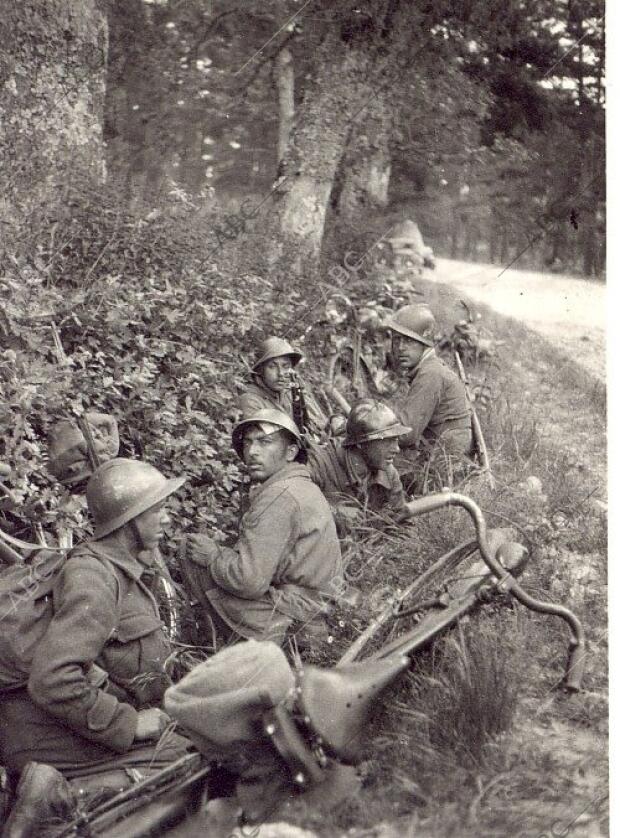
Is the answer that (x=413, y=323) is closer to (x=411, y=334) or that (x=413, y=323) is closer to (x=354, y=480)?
(x=411, y=334)

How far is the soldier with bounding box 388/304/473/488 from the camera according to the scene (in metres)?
7.54

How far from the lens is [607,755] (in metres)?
3.87

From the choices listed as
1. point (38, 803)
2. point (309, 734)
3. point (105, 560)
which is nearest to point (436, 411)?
point (105, 560)

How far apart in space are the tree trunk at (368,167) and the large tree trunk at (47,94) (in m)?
3.57

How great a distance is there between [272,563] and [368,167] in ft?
25.4

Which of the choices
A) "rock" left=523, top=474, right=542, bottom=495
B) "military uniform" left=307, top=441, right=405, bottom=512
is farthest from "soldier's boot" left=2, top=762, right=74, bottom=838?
"rock" left=523, top=474, right=542, bottom=495

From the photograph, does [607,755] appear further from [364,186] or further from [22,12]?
[364,186]

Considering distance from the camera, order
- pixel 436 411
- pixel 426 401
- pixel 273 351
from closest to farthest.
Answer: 1. pixel 273 351
2. pixel 426 401
3. pixel 436 411

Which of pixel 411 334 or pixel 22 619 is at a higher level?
pixel 411 334

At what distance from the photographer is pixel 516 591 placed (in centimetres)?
359

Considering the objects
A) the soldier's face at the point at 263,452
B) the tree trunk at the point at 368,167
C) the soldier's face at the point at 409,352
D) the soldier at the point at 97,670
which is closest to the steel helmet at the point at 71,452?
the soldier's face at the point at 263,452

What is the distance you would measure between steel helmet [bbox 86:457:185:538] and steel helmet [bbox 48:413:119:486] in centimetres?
129

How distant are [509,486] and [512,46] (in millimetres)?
4423

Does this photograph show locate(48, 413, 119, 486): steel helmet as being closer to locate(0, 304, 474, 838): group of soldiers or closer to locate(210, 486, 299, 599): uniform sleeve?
locate(0, 304, 474, 838): group of soldiers
